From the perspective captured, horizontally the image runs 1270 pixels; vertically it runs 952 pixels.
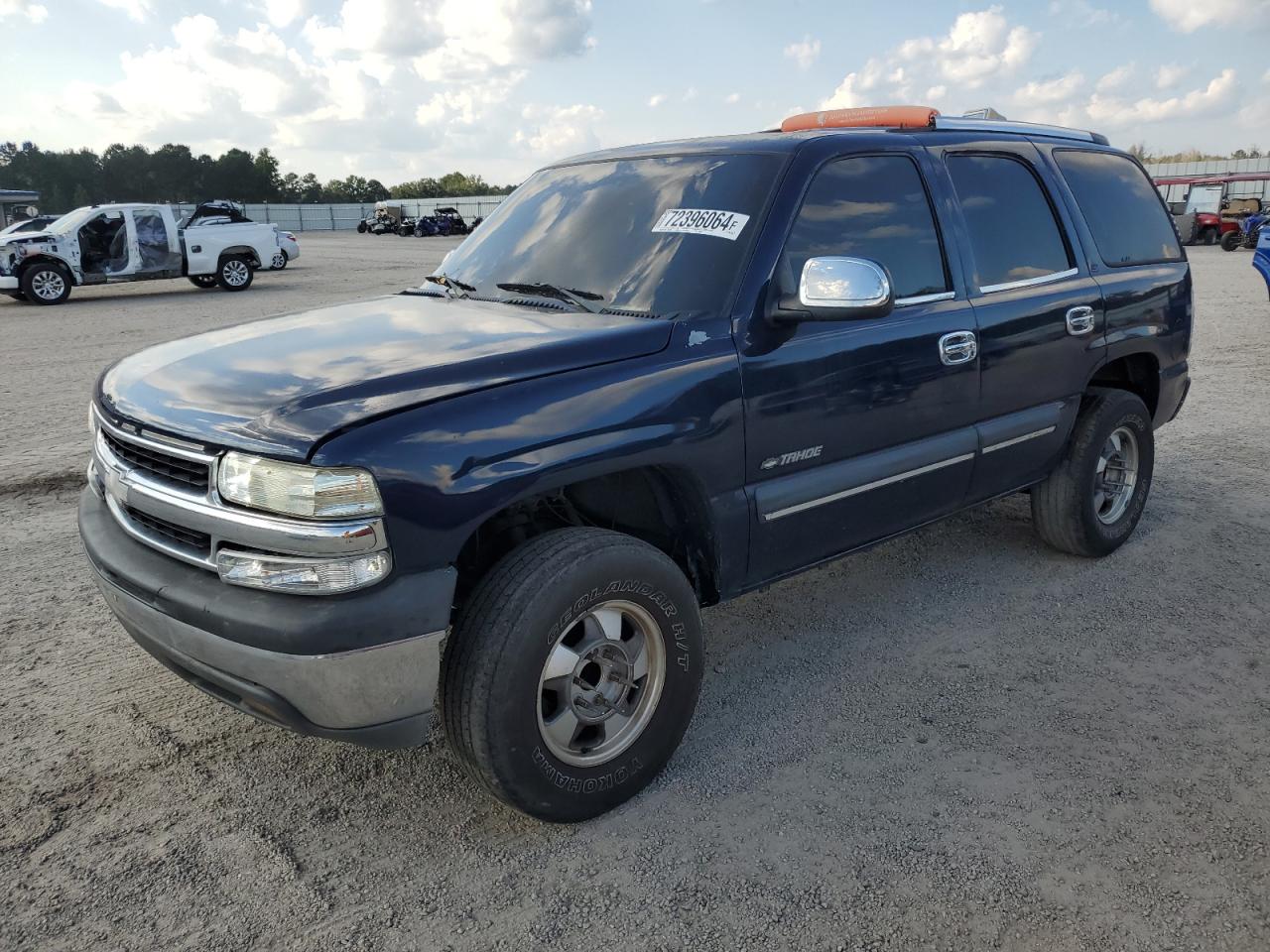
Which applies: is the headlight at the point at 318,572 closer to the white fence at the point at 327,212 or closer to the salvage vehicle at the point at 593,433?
the salvage vehicle at the point at 593,433

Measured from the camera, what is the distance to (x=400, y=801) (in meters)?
2.90

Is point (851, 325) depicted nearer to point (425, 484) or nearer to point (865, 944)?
point (425, 484)

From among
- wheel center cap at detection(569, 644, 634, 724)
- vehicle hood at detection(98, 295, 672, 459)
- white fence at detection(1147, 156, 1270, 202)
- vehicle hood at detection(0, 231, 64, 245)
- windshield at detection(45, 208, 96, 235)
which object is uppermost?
white fence at detection(1147, 156, 1270, 202)

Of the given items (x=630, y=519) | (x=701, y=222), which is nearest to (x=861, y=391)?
(x=701, y=222)

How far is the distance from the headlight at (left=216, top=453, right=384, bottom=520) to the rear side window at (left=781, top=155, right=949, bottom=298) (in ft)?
5.04

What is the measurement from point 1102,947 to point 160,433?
2.67m

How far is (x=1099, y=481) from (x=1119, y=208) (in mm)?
1330

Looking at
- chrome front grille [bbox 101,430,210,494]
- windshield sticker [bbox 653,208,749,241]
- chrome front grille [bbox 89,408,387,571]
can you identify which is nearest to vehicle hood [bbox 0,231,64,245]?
chrome front grille [bbox 89,408,387,571]

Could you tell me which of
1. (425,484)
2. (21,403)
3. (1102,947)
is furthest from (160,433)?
(21,403)

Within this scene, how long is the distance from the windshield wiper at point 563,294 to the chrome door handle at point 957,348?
1.33m

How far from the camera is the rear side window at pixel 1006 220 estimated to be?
388 cm

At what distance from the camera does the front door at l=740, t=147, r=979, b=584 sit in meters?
3.12

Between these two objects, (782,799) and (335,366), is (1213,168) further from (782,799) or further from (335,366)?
(335,366)

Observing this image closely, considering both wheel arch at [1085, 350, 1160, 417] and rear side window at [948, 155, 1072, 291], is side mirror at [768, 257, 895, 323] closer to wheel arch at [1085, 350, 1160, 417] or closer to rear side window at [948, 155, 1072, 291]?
rear side window at [948, 155, 1072, 291]
